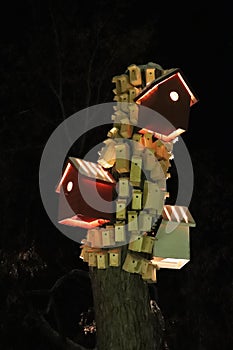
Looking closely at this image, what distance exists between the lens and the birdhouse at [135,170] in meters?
3.76

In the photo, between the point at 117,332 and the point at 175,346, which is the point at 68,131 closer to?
the point at 175,346

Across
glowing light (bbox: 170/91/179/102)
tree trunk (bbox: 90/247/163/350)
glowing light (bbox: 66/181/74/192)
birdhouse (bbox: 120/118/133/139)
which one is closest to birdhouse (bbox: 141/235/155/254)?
tree trunk (bbox: 90/247/163/350)

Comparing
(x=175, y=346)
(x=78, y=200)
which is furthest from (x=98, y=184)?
(x=175, y=346)

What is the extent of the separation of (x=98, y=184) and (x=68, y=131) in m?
5.76

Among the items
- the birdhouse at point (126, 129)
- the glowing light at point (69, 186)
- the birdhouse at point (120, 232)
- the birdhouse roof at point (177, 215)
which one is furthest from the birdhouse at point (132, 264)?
the birdhouse at point (126, 129)

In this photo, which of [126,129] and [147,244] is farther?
[126,129]

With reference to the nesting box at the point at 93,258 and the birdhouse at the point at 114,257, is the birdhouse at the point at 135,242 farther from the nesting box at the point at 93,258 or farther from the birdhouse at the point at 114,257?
the nesting box at the point at 93,258

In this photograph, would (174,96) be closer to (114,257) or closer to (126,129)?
(126,129)

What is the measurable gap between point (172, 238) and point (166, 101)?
2.98 feet

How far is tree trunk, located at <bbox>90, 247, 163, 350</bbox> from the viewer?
3.52 meters

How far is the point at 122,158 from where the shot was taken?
378 centimetres

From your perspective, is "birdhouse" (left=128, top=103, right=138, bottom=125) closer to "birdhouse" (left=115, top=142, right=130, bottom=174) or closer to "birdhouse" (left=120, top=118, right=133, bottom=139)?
"birdhouse" (left=120, top=118, right=133, bottom=139)

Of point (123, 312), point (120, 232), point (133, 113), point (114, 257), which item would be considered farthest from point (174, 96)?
→ point (123, 312)

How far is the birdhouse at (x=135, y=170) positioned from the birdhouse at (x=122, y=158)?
0.04m
